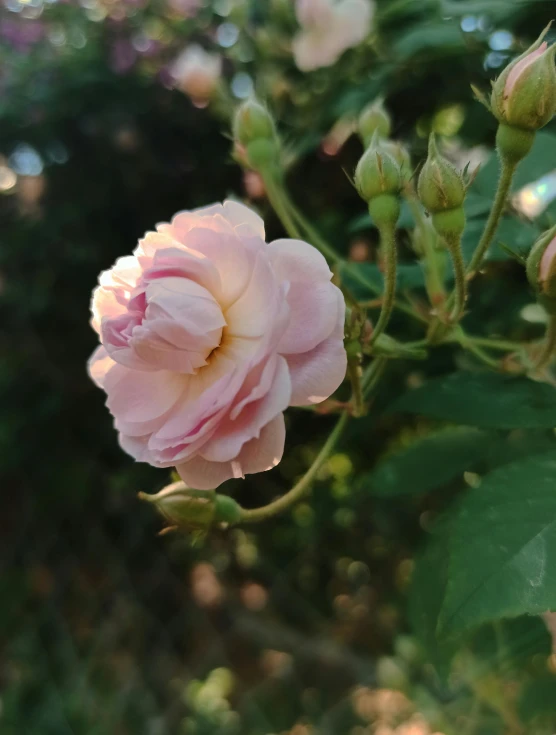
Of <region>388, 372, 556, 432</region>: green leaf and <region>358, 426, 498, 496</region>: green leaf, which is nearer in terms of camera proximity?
<region>388, 372, 556, 432</region>: green leaf

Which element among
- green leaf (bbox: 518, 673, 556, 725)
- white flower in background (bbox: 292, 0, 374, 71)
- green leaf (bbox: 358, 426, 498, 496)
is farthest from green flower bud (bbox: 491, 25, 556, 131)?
green leaf (bbox: 518, 673, 556, 725)

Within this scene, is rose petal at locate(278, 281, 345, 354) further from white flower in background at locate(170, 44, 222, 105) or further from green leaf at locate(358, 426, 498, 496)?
white flower in background at locate(170, 44, 222, 105)

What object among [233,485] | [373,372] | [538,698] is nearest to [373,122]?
[373,372]

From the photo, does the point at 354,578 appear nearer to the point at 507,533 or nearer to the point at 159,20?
the point at 507,533

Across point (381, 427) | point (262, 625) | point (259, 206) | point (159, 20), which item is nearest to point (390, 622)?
point (262, 625)

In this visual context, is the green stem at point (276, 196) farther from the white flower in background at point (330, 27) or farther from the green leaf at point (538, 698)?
the green leaf at point (538, 698)

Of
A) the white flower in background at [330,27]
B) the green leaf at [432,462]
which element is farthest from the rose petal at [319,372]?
the white flower in background at [330,27]
